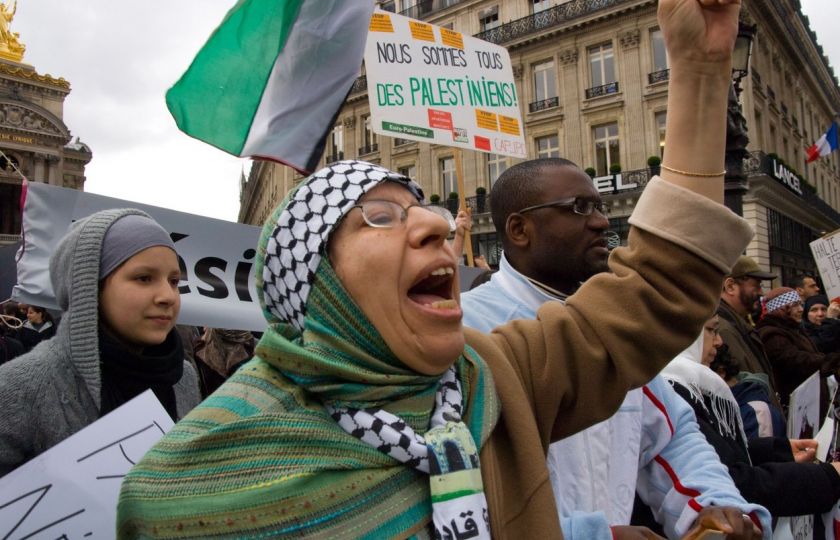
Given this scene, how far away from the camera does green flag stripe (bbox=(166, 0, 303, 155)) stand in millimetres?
3121

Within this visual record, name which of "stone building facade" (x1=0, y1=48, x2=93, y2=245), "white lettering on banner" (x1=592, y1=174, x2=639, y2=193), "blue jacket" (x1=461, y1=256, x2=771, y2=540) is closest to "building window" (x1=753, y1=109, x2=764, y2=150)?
"white lettering on banner" (x1=592, y1=174, x2=639, y2=193)

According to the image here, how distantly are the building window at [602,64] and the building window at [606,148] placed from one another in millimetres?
1738

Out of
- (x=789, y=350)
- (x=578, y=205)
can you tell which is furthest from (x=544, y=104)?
(x=578, y=205)

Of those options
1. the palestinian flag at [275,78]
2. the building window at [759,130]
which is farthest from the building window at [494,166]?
the palestinian flag at [275,78]

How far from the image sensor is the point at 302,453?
1.02 meters

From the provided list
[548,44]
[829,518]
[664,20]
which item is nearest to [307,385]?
[664,20]

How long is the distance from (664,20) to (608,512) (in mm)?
1181

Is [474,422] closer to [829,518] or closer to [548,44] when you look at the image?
[829,518]

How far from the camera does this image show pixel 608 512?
1605mm

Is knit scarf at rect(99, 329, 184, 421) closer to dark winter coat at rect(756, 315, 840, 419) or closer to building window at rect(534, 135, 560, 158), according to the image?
dark winter coat at rect(756, 315, 840, 419)

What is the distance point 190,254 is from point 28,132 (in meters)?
42.4

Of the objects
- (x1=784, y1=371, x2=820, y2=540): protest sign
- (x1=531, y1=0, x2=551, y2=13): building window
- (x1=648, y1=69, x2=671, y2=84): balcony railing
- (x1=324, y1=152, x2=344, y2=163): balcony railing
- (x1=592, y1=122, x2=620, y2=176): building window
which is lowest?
(x1=784, y1=371, x2=820, y2=540): protest sign

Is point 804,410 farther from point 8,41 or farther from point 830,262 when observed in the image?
point 8,41

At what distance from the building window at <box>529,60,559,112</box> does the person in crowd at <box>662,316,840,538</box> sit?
23839mm
